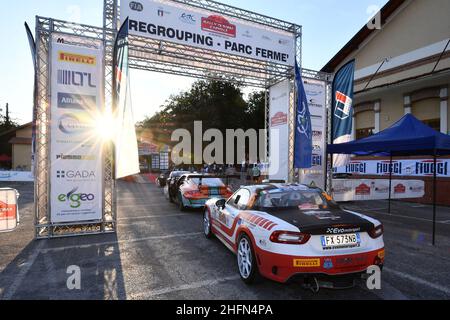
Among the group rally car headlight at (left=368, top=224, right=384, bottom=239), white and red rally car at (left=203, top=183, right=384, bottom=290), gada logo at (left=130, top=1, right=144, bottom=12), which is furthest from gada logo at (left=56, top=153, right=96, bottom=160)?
rally car headlight at (left=368, top=224, right=384, bottom=239)

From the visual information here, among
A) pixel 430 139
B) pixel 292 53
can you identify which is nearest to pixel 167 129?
pixel 292 53

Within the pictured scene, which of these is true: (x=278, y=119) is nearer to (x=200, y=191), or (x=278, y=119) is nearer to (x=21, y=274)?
(x=200, y=191)

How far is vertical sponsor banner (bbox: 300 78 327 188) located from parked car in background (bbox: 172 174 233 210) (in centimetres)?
392

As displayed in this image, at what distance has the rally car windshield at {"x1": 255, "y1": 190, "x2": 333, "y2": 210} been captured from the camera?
13.9 ft

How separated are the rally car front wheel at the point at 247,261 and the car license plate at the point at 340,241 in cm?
96

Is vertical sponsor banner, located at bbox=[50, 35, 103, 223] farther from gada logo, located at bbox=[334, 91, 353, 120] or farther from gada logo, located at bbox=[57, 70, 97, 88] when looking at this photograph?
gada logo, located at bbox=[334, 91, 353, 120]

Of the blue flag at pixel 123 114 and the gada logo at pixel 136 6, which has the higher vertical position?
the gada logo at pixel 136 6

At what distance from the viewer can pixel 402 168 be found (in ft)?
46.4

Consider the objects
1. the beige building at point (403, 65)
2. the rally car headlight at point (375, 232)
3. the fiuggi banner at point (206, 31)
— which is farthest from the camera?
the beige building at point (403, 65)

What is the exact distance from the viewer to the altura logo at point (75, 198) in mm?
6645

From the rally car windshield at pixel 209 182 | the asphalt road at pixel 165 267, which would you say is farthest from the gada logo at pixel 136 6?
the asphalt road at pixel 165 267

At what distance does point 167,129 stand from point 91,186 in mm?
24977

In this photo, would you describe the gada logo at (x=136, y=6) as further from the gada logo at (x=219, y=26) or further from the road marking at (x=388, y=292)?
the road marking at (x=388, y=292)
